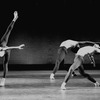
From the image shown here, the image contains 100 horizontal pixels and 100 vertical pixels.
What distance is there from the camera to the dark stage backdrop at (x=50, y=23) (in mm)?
14055

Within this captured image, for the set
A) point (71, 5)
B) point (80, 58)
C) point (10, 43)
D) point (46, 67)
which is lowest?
point (46, 67)

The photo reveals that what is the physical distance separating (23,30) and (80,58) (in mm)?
7874

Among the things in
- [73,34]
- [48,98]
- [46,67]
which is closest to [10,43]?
[46,67]

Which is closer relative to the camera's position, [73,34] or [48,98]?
[48,98]

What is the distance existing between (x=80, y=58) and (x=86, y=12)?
7.88m

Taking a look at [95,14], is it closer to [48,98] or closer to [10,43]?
[10,43]

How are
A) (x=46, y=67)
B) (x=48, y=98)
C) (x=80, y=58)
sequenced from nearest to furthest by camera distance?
(x=48, y=98), (x=80, y=58), (x=46, y=67)

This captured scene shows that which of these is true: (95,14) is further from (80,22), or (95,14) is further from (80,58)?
(80,58)

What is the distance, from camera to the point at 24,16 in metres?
14.0

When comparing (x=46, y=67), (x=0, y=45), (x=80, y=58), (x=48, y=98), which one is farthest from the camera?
(x=46, y=67)

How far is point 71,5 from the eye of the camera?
14094 mm

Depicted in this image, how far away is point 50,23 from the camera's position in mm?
14188

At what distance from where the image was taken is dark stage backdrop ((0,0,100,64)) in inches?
553

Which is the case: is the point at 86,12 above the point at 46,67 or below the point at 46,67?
above
